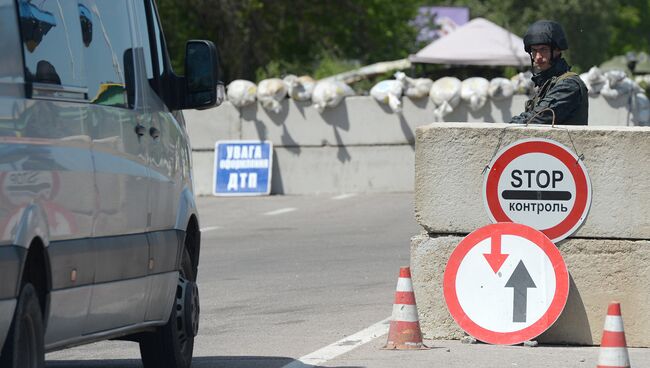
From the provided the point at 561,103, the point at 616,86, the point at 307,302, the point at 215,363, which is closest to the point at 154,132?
the point at 215,363

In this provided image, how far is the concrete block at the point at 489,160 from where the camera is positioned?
9477 millimetres

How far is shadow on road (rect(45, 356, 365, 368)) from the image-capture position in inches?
349

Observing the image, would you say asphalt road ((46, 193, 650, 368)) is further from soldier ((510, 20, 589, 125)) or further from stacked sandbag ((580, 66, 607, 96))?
stacked sandbag ((580, 66, 607, 96))

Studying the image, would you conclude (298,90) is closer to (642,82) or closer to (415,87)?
(415,87)

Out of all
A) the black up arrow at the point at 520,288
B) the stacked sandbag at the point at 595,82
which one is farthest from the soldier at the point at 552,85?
the stacked sandbag at the point at 595,82

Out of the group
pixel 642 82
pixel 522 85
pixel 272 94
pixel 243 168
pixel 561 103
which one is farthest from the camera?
pixel 642 82

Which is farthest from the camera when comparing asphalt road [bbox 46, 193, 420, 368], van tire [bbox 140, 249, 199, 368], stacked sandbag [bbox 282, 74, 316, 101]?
stacked sandbag [bbox 282, 74, 316, 101]

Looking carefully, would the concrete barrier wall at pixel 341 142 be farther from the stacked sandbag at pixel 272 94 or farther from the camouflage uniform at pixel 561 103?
the camouflage uniform at pixel 561 103

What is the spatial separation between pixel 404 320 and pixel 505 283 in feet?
2.29

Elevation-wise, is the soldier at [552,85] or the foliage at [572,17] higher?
the soldier at [552,85]

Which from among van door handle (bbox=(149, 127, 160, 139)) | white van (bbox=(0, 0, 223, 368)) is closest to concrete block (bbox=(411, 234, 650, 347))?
white van (bbox=(0, 0, 223, 368))

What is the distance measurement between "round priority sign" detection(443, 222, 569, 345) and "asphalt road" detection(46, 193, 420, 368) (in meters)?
0.89

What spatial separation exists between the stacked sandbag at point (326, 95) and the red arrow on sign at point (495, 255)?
18.1 meters

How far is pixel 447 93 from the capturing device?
27.3m
